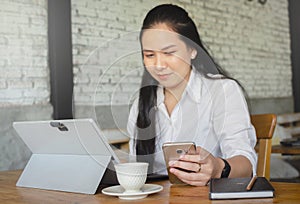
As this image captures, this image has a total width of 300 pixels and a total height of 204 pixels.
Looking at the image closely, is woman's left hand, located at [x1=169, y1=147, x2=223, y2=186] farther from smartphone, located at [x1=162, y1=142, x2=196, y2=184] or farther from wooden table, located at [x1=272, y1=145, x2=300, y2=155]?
wooden table, located at [x1=272, y1=145, x2=300, y2=155]

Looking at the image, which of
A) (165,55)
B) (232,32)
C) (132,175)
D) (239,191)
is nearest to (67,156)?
(132,175)

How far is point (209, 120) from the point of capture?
1.85 metres

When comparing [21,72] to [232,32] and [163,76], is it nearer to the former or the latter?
[163,76]

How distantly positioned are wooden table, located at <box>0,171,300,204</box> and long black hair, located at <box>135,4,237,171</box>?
0.16 m

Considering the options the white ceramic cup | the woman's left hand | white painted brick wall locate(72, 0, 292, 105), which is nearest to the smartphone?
the woman's left hand

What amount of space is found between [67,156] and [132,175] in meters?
0.32

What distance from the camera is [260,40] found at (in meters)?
5.76

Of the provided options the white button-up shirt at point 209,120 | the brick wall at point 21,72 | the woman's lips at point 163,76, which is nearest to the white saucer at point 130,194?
the white button-up shirt at point 209,120

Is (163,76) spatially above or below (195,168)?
above

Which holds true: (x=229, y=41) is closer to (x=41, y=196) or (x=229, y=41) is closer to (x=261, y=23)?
(x=261, y=23)

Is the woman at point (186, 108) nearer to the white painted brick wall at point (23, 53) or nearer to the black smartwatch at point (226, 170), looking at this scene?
the black smartwatch at point (226, 170)

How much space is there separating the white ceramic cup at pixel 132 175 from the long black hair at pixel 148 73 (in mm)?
275

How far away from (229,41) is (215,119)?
356 cm

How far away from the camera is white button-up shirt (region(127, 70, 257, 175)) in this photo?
156 centimetres
